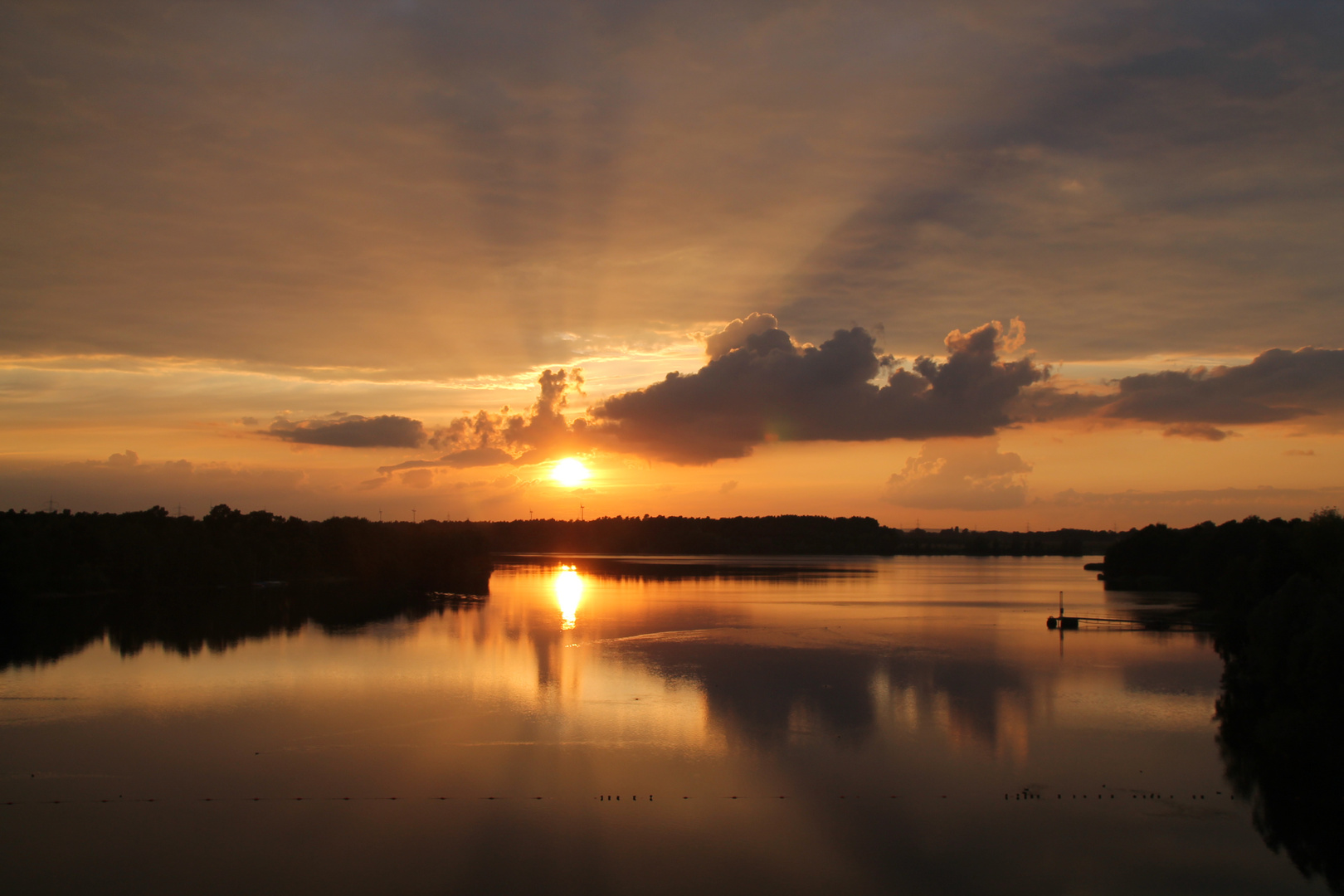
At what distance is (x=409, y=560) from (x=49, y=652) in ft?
150

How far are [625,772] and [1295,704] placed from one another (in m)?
16.3

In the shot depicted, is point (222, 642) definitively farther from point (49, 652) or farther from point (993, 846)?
point (993, 846)

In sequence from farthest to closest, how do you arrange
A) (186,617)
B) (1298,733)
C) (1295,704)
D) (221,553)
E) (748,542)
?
(748,542), (221,553), (186,617), (1295,704), (1298,733)

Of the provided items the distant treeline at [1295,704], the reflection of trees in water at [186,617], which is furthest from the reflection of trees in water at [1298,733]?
the reflection of trees in water at [186,617]

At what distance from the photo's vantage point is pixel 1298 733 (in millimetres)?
21391

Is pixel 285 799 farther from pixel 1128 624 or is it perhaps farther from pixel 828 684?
pixel 1128 624

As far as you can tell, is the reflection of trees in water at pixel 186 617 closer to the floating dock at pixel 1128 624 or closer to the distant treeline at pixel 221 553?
the distant treeline at pixel 221 553

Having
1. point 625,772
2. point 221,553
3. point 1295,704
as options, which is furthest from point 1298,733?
point 221,553

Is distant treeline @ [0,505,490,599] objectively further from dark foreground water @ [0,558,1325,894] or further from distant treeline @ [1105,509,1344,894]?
distant treeline @ [1105,509,1344,894]

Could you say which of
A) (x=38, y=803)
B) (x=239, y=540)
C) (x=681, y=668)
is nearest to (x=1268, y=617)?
(x=681, y=668)

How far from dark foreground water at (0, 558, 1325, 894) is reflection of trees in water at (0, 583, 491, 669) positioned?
4027 millimetres

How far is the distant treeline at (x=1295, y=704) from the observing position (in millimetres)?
18438

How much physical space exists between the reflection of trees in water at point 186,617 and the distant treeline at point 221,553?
2454mm

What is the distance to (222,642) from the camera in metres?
44.0
